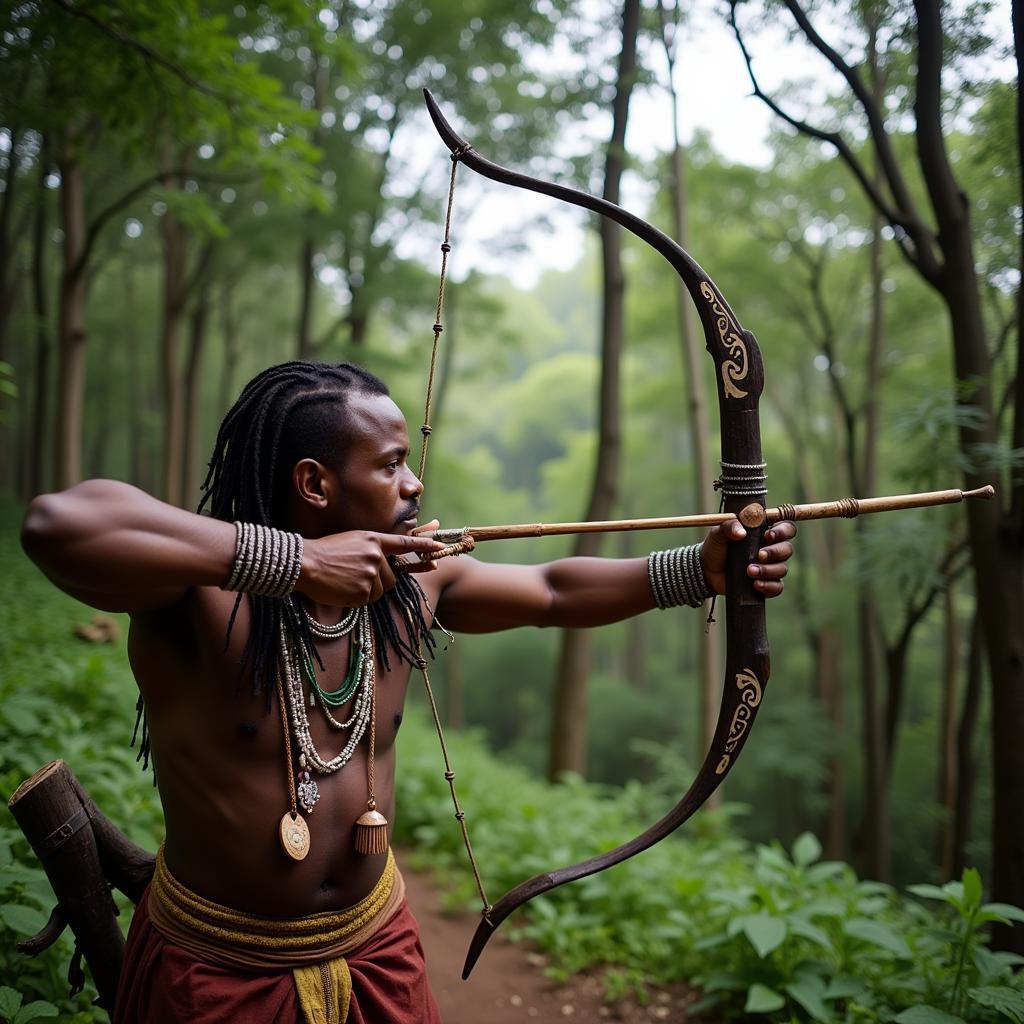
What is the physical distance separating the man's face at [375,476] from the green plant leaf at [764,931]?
2.00m

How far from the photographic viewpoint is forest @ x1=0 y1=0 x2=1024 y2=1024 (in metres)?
3.07

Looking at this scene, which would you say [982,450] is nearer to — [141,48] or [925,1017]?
[925,1017]

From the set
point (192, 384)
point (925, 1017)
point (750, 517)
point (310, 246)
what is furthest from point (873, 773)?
→ point (192, 384)

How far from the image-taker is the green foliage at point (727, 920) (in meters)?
2.61

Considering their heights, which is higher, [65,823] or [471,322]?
[471,322]

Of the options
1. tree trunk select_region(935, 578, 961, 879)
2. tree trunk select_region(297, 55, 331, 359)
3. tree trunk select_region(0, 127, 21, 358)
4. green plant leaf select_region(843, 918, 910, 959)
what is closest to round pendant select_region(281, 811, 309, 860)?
green plant leaf select_region(843, 918, 910, 959)

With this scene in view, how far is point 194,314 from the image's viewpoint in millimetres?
11891

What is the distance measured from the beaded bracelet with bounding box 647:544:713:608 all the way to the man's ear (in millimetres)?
807

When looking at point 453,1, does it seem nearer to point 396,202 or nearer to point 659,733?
point 396,202

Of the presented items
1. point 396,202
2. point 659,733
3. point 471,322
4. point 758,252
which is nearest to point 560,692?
point 758,252

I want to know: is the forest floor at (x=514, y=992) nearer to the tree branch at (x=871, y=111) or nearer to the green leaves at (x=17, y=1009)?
the green leaves at (x=17, y=1009)

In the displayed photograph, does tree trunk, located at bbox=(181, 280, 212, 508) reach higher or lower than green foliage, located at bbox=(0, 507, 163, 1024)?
higher

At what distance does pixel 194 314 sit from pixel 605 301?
7.27 meters

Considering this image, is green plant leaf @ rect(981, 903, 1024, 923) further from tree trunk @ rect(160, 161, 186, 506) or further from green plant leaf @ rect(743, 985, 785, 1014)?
tree trunk @ rect(160, 161, 186, 506)
